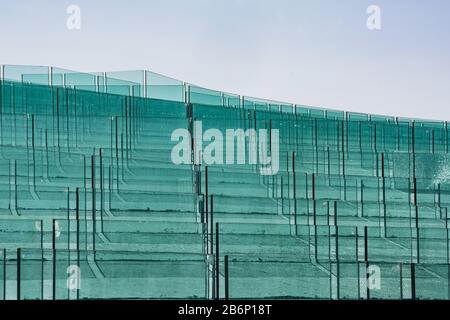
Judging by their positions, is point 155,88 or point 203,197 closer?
point 203,197

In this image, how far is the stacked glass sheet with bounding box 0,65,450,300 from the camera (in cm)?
312

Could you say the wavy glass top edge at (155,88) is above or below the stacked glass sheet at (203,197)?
above

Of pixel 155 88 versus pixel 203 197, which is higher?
pixel 155 88

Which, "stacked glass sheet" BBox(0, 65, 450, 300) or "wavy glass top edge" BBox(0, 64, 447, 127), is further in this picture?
"wavy glass top edge" BBox(0, 64, 447, 127)

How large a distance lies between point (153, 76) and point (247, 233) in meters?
0.92

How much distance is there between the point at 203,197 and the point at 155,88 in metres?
0.86

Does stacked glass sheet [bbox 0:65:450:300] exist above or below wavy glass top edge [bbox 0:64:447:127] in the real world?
below

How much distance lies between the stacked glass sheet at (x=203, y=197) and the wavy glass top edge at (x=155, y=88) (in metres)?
0.01

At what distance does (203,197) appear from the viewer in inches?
147

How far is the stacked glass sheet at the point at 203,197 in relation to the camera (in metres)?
3.12

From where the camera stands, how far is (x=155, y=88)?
4.39 m

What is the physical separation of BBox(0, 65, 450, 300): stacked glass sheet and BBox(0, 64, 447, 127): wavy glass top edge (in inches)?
0.5

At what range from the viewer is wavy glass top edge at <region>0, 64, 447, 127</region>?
4.12 m
